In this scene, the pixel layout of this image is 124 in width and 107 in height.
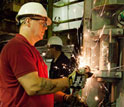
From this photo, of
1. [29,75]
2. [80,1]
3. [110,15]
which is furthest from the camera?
[80,1]

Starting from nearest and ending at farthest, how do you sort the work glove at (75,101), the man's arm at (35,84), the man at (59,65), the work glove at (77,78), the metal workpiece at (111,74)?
the man's arm at (35,84), the work glove at (77,78), the metal workpiece at (111,74), the work glove at (75,101), the man at (59,65)

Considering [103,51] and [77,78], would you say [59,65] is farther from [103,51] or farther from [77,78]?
[77,78]

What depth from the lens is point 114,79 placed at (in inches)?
93.0

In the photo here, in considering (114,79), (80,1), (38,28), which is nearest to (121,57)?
(114,79)

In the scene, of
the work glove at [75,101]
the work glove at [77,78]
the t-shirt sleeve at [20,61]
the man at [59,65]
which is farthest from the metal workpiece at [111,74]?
the man at [59,65]

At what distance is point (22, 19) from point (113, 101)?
1.80 m

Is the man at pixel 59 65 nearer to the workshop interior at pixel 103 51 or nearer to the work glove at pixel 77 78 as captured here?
the workshop interior at pixel 103 51

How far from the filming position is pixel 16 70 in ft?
5.73

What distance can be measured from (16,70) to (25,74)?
4.3 inches

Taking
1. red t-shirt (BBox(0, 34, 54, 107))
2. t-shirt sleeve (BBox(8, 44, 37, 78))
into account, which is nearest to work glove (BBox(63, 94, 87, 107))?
red t-shirt (BBox(0, 34, 54, 107))

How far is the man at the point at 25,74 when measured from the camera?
174 centimetres

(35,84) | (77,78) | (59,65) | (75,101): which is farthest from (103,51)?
(59,65)

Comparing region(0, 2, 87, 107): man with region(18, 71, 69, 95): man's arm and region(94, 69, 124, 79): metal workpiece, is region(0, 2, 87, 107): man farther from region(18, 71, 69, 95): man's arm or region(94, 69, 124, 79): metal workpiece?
region(94, 69, 124, 79): metal workpiece

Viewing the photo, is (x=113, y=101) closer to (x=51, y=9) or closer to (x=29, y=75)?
(x=29, y=75)
